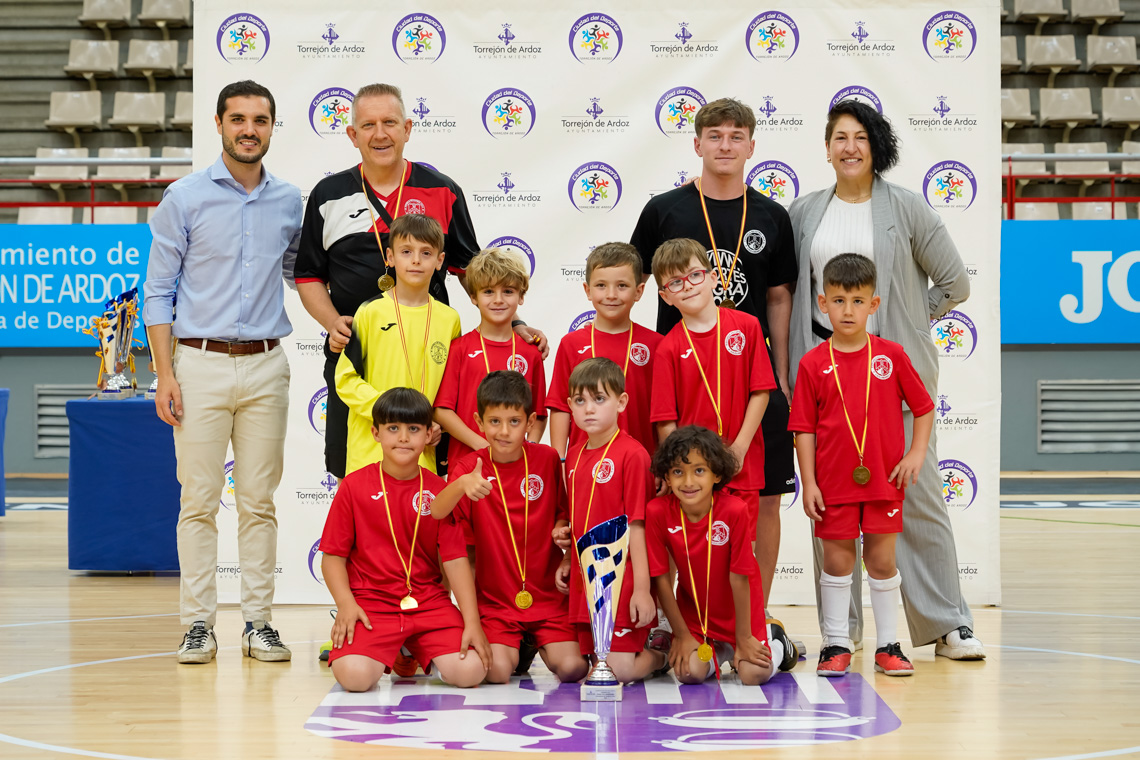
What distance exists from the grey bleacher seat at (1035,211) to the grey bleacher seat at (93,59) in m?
9.95

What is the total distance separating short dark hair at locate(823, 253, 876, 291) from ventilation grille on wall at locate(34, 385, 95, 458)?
26.5 feet

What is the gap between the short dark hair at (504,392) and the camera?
10.5ft

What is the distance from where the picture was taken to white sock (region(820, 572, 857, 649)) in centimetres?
343

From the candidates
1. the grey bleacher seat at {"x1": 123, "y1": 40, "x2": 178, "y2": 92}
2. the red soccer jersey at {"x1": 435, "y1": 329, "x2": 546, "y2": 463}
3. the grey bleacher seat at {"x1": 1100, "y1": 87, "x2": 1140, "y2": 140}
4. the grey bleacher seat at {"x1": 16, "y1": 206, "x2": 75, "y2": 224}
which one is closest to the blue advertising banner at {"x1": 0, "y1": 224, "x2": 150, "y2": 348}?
the grey bleacher seat at {"x1": 16, "y1": 206, "x2": 75, "y2": 224}

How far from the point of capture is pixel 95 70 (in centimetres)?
1270

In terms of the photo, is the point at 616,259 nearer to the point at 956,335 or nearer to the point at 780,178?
the point at 780,178

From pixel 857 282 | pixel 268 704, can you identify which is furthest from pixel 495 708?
pixel 857 282

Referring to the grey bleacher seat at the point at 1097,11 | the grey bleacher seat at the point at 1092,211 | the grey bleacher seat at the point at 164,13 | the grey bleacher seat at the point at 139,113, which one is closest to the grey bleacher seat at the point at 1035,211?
the grey bleacher seat at the point at 1092,211

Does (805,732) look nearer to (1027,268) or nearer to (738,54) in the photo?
(738,54)

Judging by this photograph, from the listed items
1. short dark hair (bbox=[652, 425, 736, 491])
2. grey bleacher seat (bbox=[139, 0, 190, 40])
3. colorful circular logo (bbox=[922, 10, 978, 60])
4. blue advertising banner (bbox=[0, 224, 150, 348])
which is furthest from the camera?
grey bleacher seat (bbox=[139, 0, 190, 40])

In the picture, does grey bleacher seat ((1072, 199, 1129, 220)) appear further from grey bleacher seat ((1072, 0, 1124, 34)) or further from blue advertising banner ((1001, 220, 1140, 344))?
A: grey bleacher seat ((1072, 0, 1124, 34))

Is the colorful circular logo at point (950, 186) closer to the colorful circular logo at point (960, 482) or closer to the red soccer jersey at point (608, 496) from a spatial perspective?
the colorful circular logo at point (960, 482)

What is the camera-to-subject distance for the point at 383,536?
336 cm

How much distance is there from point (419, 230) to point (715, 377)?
3.32 feet
